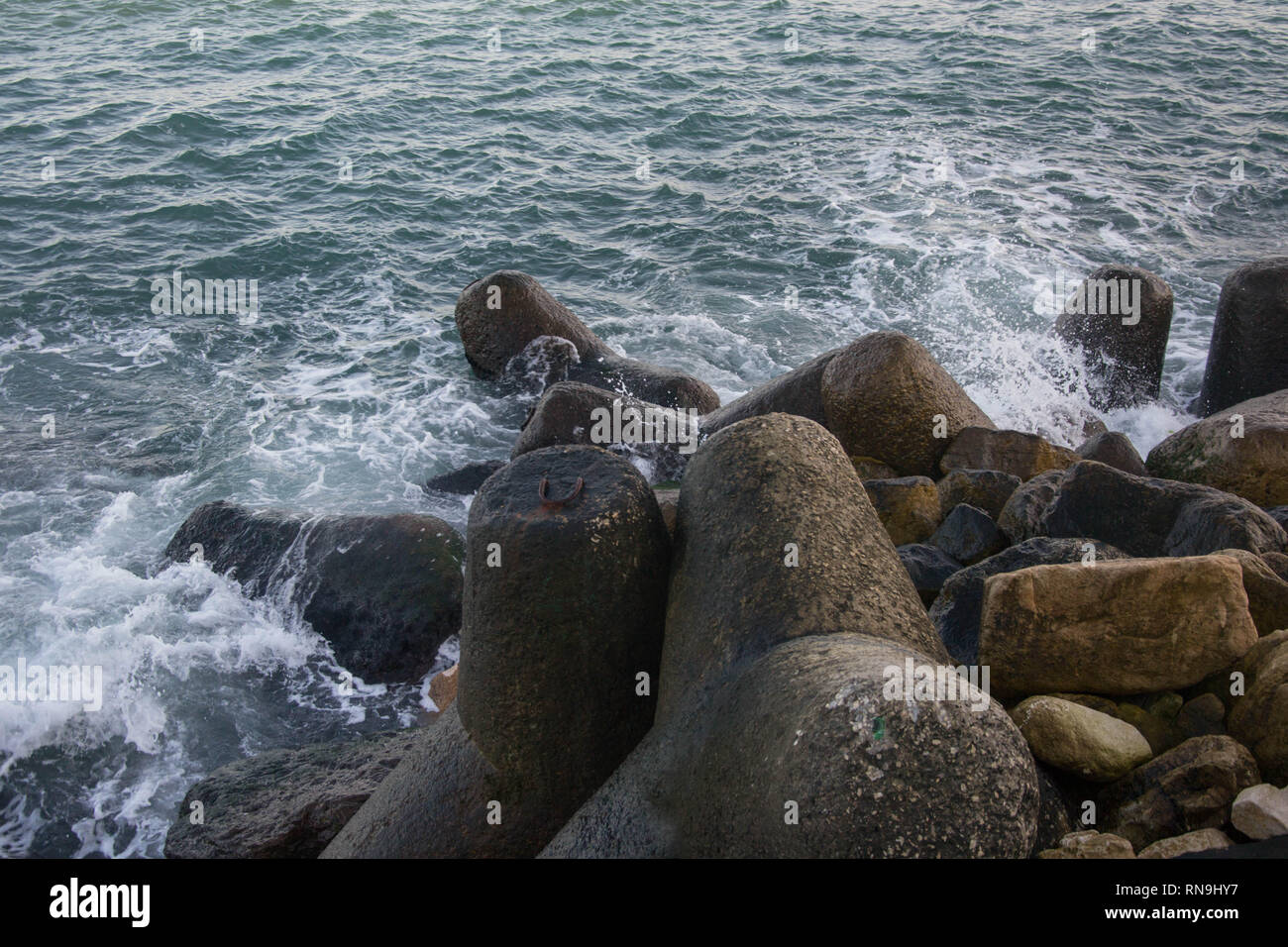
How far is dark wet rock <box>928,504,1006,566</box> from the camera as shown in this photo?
23.2ft

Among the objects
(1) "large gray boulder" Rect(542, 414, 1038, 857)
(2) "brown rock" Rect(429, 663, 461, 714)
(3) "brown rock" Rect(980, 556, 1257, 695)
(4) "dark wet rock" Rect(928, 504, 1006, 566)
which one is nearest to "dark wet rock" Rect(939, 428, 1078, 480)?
(4) "dark wet rock" Rect(928, 504, 1006, 566)

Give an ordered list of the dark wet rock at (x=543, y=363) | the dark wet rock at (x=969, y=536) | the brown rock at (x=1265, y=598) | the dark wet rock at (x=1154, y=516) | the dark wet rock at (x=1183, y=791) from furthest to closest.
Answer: the dark wet rock at (x=543, y=363)
the dark wet rock at (x=969, y=536)
the dark wet rock at (x=1154, y=516)
the brown rock at (x=1265, y=598)
the dark wet rock at (x=1183, y=791)

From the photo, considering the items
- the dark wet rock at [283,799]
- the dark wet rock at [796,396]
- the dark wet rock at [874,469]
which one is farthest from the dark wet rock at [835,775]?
the dark wet rock at [796,396]

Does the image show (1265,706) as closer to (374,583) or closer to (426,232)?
(374,583)

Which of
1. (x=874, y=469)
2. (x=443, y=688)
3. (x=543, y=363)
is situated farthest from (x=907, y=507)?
(x=543, y=363)

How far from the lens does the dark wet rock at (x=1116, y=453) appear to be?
→ 827 cm

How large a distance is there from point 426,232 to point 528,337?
490 cm

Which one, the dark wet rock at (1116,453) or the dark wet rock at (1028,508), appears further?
the dark wet rock at (1116,453)

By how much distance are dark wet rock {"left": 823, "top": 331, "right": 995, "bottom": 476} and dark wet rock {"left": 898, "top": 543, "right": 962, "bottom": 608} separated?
191 cm

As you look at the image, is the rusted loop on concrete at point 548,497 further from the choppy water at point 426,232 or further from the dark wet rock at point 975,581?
the choppy water at point 426,232

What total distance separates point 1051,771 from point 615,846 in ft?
6.15

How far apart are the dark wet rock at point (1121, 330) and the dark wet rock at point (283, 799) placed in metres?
8.06

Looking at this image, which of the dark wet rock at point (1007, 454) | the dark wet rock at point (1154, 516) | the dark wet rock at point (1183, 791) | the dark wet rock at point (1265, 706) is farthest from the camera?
the dark wet rock at point (1007, 454)
